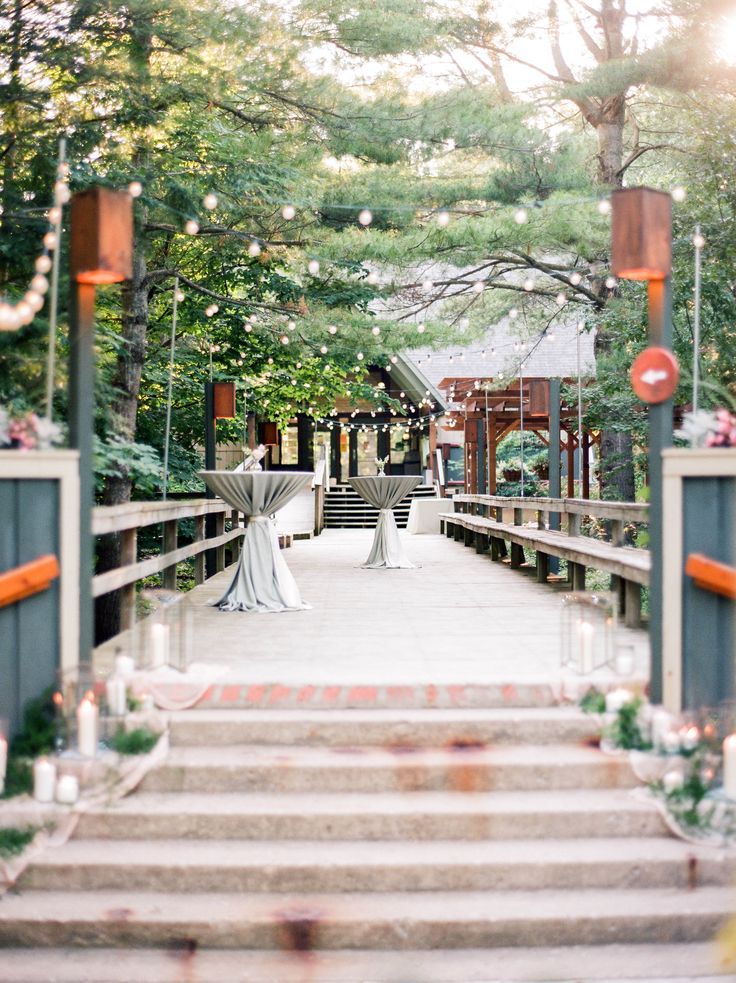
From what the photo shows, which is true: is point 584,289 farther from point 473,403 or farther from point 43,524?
point 43,524

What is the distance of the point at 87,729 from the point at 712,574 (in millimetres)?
2472

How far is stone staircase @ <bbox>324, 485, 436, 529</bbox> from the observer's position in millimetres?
22188

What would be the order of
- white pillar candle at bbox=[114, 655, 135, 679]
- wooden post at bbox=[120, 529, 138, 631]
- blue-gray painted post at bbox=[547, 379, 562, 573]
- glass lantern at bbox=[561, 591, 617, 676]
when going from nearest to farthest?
white pillar candle at bbox=[114, 655, 135, 679], glass lantern at bbox=[561, 591, 617, 676], wooden post at bbox=[120, 529, 138, 631], blue-gray painted post at bbox=[547, 379, 562, 573]

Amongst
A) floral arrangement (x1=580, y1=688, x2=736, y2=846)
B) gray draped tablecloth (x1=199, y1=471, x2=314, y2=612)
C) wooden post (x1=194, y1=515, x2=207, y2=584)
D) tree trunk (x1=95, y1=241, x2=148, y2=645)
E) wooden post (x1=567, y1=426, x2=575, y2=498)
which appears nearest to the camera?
floral arrangement (x1=580, y1=688, x2=736, y2=846)

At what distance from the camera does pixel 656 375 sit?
387 cm

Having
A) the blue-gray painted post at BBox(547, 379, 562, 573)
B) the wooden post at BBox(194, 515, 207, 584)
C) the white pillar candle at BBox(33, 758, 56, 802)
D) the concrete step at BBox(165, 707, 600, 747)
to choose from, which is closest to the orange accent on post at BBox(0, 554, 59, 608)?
the white pillar candle at BBox(33, 758, 56, 802)

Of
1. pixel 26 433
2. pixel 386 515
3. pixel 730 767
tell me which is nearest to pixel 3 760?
pixel 26 433

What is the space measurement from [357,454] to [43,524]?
24.2 metres

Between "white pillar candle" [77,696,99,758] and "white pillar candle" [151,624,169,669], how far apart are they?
0.68 metres

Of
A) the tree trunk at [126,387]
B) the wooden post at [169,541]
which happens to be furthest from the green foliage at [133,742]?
the tree trunk at [126,387]

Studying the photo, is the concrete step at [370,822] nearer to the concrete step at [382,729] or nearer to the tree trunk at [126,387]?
the concrete step at [382,729]

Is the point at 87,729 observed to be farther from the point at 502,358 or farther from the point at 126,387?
the point at 502,358

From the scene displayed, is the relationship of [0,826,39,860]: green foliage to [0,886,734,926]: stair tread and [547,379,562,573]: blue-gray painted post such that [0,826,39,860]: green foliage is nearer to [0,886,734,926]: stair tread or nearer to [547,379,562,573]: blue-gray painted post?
[0,886,734,926]: stair tread

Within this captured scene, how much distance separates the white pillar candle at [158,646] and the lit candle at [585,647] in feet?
6.12
